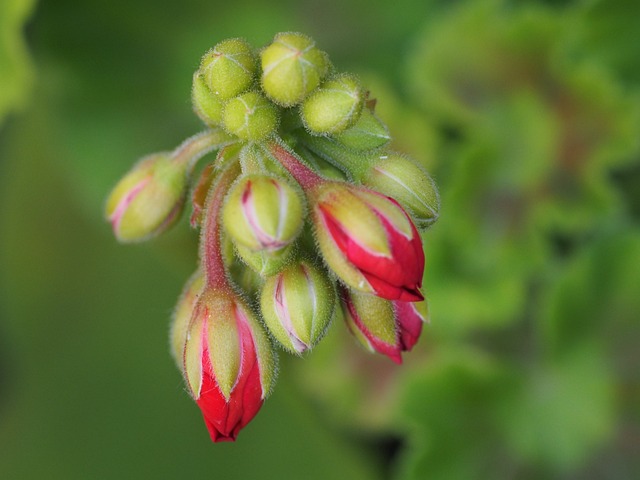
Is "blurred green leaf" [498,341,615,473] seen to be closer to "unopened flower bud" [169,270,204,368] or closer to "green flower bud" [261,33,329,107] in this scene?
"unopened flower bud" [169,270,204,368]

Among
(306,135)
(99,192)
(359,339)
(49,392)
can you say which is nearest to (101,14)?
(99,192)

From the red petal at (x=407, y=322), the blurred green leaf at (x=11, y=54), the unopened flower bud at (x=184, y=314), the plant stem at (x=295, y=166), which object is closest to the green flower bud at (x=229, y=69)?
the plant stem at (x=295, y=166)

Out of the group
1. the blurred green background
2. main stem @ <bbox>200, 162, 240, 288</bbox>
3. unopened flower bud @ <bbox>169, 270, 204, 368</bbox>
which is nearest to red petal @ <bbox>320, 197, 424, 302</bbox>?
main stem @ <bbox>200, 162, 240, 288</bbox>

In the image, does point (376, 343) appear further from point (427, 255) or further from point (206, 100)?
point (427, 255)

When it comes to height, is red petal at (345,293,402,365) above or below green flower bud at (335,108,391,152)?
below

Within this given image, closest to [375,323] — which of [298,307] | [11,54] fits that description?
[298,307]

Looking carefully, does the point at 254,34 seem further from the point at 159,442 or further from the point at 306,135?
the point at 306,135

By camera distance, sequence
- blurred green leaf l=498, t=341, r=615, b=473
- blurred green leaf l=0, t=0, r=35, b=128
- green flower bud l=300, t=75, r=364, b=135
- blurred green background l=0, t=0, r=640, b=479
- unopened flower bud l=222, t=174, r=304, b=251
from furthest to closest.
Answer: blurred green leaf l=498, t=341, r=615, b=473
blurred green background l=0, t=0, r=640, b=479
blurred green leaf l=0, t=0, r=35, b=128
green flower bud l=300, t=75, r=364, b=135
unopened flower bud l=222, t=174, r=304, b=251
